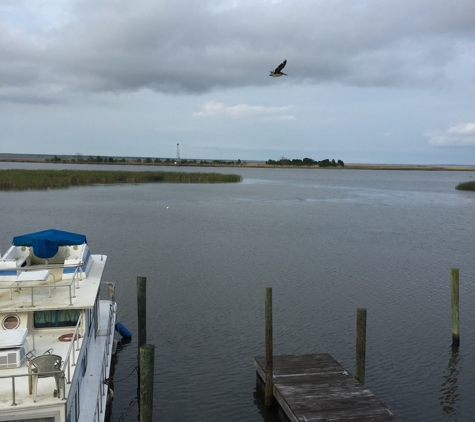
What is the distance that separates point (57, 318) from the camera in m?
12.4

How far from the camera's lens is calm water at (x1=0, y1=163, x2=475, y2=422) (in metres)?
16.0

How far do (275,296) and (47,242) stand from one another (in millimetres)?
11990

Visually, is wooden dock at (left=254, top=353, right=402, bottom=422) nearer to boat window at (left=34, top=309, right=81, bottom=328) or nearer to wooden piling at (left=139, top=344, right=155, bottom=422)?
wooden piling at (left=139, top=344, right=155, bottom=422)

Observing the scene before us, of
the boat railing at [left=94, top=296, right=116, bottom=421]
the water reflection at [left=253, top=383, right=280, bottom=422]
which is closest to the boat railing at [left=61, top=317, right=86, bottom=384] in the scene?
the boat railing at [left=94, top=296, right=116, bottom=421]

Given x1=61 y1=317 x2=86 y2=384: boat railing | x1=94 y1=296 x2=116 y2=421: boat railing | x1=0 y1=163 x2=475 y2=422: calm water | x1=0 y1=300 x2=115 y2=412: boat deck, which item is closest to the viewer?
x1=0 y1=300 x2=115 y2=412: boat deck

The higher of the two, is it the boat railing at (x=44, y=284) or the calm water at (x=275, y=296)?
the boat railing at (x=44, y=284)

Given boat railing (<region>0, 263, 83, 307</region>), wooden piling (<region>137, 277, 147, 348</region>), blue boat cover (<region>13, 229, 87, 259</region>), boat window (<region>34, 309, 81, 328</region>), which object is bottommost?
wooden piling (<region>137, 277, 147, 348</region>)

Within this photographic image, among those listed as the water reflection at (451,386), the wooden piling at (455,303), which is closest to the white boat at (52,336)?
the water reflection at (451,386)

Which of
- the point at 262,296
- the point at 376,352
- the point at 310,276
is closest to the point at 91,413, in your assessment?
the point at 376,352

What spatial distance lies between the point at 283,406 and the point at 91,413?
473cm

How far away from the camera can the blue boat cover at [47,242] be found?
15.5 metres

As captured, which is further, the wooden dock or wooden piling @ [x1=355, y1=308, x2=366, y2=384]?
wooden piling @ [x1=355, y1=308, x2=366, y2=384]

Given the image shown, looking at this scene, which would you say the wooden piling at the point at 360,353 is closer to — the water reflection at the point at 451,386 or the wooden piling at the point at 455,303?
the water reflection at the point at 451,386

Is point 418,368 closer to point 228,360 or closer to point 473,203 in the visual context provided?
point 228,360
